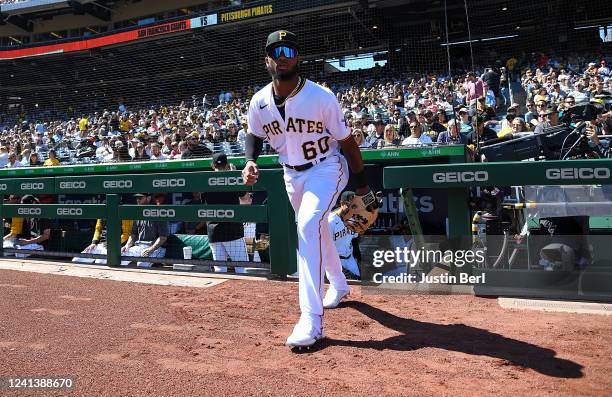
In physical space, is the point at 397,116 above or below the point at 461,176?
above

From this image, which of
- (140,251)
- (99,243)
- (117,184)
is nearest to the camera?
(117,184)

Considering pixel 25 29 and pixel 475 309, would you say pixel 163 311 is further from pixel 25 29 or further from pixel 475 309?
pixel 25 29

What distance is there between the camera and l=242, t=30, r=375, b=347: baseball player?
3209 millimetres

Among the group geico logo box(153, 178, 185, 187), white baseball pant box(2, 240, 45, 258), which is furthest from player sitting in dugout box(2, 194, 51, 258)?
geico logo box(153, 178, 185, 187)

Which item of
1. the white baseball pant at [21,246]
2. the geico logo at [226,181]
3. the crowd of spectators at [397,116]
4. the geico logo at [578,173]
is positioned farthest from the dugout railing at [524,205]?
the white baseball pant at [21,246]

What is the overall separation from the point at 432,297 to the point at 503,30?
1595 centimetres

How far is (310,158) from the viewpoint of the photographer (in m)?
3.40

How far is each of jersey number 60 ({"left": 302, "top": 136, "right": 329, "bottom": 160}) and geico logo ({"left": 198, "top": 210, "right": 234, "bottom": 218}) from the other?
7.21 ft

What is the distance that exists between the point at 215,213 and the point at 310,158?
93.4 inches

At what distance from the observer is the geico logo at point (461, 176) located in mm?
4234

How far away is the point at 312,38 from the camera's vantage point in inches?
771

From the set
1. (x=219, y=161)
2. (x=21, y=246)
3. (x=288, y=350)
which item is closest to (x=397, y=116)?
(x=219, y=161)

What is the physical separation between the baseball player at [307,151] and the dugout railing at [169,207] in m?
1.60

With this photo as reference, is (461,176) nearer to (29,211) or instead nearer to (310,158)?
(310,158)
